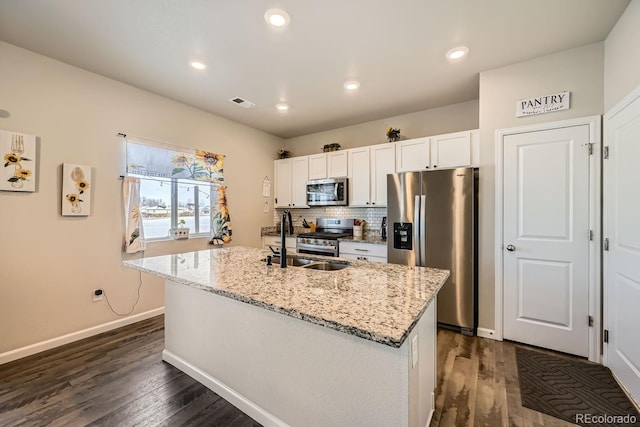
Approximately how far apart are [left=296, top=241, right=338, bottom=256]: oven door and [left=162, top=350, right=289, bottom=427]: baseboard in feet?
7.19

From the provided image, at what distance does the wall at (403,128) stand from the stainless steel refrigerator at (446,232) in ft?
3.33

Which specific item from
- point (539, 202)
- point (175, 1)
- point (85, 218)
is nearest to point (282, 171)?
point (85, 218)

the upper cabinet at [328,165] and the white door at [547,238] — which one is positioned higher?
the upper cabinet at [328,165]

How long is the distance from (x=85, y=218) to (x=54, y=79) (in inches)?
51.3

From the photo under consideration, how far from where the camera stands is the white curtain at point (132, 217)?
2953 mm

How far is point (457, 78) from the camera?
111 inches

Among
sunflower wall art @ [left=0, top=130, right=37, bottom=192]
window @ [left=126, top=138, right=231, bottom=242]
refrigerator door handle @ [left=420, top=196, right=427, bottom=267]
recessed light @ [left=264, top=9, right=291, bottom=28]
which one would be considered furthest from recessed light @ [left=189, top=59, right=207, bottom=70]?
refrigerator door handle @ [left=420, top=196, right=427, bottom=267]

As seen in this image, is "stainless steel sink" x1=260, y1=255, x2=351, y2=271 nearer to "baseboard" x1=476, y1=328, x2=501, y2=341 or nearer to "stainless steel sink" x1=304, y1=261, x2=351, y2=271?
"stainless steel sink" x1=304, y1=261, x2=351, y2=271

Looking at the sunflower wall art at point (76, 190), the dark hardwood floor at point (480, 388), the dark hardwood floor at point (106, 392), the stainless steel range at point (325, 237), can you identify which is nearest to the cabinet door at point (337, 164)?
the stainless steel range at point (325, 237)

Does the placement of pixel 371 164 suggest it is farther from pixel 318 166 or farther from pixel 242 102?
pixel 242 102

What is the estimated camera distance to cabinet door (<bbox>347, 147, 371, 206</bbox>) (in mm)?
3846

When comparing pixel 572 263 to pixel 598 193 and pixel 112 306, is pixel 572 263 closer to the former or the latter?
pixel 598 193

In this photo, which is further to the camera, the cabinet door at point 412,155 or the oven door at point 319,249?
the oven door at point 319,249

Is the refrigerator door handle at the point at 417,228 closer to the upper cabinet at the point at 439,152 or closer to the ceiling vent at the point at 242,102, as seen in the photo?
the upper cabinet at the point at 439,152
